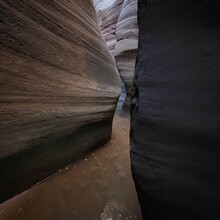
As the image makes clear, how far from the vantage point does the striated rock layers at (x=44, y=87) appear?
144cm

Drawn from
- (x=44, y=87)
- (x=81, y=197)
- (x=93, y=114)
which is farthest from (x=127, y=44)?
(x=81, y=197)

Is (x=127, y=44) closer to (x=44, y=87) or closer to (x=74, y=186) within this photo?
(x=44, y=87)

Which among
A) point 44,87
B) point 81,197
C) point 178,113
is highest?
point 44,87

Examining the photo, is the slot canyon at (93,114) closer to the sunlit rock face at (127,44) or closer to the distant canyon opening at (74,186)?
the distant canyon opening at (74,186)

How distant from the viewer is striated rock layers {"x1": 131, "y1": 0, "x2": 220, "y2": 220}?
105 cm

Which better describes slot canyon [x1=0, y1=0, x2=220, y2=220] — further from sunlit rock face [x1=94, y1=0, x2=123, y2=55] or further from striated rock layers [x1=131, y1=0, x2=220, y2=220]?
sunlit rock face [x1=94, y1=0, x2=123, y2=55]

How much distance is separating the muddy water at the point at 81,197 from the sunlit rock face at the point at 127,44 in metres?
5.19

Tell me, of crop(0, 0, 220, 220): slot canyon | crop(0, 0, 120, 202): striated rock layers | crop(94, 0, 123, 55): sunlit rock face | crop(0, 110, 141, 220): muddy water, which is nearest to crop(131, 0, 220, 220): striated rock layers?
crop(0, 0, 220, 220): slot canyon

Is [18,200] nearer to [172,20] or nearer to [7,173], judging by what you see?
[7,173]

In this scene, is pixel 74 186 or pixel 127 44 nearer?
pixel 74 186

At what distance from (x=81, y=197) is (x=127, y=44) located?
6513 mm

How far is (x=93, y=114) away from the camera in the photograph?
2.67 metres

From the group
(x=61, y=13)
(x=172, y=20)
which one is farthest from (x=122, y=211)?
(x=61, y=13)

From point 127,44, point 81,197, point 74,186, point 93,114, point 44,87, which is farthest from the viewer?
point 127,44
